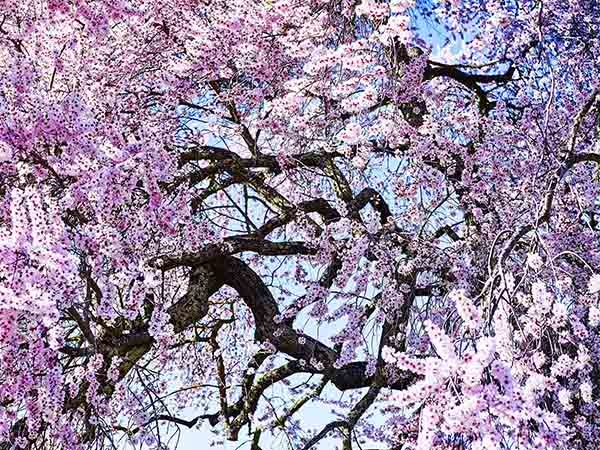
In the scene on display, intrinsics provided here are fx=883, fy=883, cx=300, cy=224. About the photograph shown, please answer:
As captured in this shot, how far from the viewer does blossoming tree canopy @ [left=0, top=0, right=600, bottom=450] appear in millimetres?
4215

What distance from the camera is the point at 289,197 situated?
7.39m

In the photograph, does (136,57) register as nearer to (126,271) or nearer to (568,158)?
(126,271)

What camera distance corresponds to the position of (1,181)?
4.37m

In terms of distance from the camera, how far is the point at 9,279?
10.9 ft

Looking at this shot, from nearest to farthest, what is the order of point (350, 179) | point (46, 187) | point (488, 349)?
point (488, 349), point (46, 187), point (350, 179)

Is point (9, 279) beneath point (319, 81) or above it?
beneath

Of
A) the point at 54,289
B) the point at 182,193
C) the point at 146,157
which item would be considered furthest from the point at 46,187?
the point at 182,193

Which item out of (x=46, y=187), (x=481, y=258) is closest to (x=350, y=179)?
(x=481, y=258)

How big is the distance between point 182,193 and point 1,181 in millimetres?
1463

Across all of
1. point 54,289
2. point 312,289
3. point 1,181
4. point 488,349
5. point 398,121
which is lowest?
point 488,349

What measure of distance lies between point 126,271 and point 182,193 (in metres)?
1.14

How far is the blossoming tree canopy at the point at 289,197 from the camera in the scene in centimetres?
421

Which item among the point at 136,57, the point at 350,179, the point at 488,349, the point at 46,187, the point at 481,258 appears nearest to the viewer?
the point at 488,349

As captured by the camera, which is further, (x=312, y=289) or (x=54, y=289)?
(x=312, y=289)
